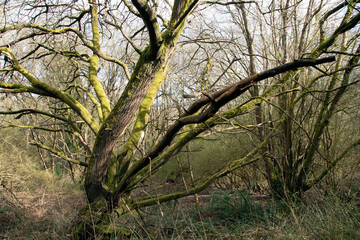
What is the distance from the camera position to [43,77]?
8.86 metres

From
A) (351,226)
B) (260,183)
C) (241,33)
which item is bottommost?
(260,183)

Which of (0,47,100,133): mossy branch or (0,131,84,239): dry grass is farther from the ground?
(0,47,100,133): mossy branch

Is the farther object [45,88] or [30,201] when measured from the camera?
[30,201]

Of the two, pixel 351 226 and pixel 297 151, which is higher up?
pixel 297 151

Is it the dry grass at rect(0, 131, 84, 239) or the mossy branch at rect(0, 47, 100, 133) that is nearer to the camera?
the mossy branch at rect(0, 47, 100, 133)

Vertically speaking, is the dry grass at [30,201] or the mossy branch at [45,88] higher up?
the mossy branch at [45,88]

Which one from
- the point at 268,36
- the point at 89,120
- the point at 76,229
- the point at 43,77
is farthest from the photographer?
the point at 43,77

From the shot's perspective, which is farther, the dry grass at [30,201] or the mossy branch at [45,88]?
the dry grass at [30,201]

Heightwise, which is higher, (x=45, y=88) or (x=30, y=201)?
(x=45, y=88)

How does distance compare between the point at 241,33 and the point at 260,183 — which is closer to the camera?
the point at 241,33

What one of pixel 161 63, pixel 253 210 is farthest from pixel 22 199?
pixel 253 210

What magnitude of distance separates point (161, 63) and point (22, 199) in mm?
5071

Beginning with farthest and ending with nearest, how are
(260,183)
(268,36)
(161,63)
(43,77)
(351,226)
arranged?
(43,77)
(260,183)
(268,36)
(161,63)
(351,226)

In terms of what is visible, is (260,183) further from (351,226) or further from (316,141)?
(351,226)
